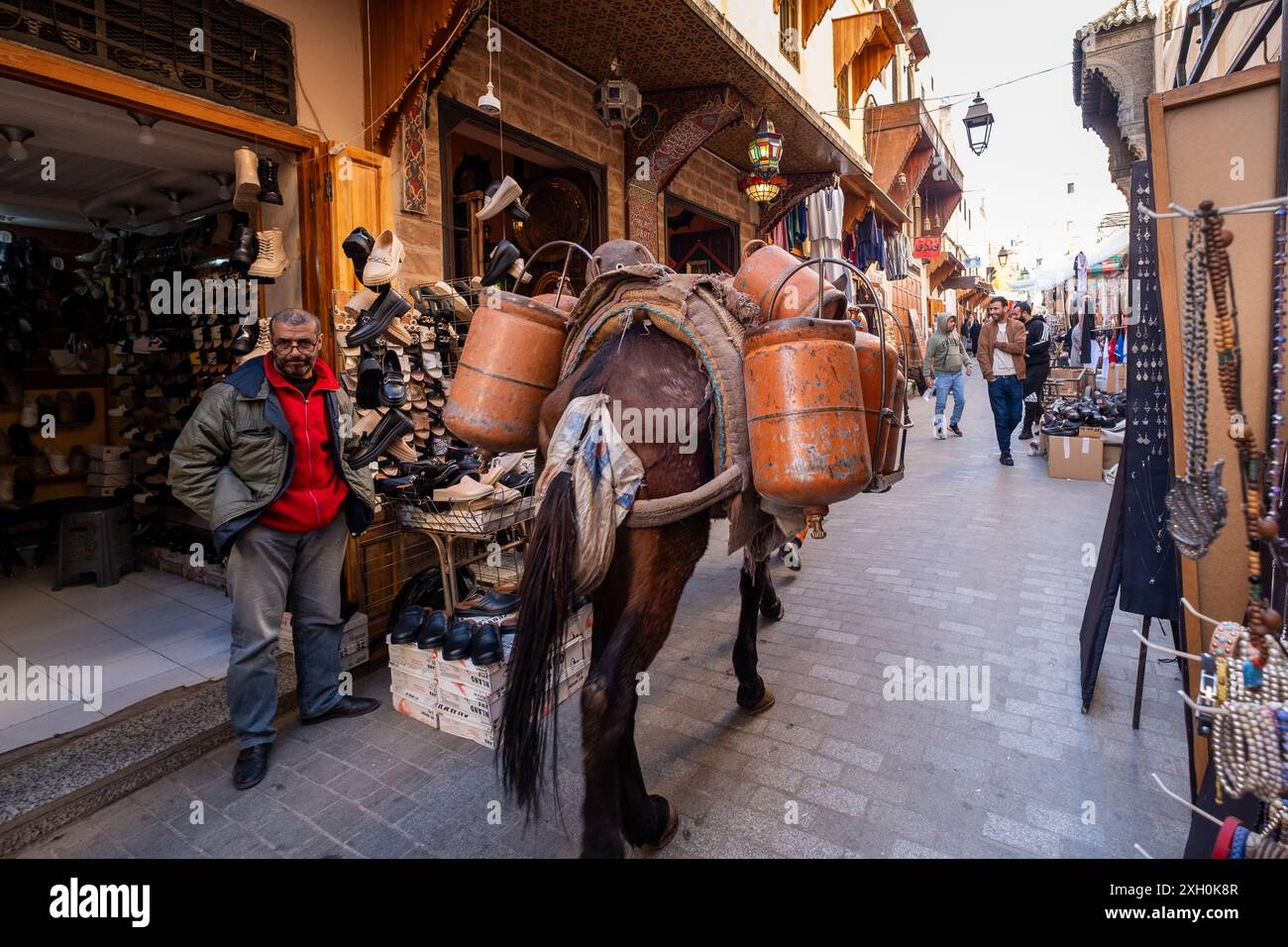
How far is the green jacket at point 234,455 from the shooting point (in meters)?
2.73

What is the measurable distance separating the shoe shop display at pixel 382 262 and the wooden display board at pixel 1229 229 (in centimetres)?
347

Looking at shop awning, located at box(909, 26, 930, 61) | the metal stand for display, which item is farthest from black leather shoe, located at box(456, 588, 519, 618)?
shop awning, located at box(909, 26, 930, 61)

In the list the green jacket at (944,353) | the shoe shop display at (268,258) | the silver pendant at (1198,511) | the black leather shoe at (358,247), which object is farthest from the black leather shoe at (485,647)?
the green jacket at (944,353)

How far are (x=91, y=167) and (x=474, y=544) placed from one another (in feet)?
13.0

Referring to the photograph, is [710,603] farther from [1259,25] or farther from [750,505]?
[1259,25]

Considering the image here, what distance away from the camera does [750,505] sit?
7.06ft

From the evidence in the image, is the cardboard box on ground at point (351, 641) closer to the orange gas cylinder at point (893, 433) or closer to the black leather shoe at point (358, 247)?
the black leather shoe at point (358, 247)

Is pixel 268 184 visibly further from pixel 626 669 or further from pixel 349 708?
pixel 626 669

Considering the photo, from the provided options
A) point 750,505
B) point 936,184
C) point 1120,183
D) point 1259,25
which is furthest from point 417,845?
point 936,184

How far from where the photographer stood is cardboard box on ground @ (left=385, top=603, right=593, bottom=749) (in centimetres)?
294

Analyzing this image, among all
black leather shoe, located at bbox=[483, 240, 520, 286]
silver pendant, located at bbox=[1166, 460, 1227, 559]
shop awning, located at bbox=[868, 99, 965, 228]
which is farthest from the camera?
shop awning, located at bbox=[868, 99, 965, 228]

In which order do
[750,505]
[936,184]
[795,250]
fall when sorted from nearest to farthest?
[750,505], [795,250], [936,184]

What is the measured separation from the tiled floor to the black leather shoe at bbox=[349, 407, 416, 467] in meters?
1.47

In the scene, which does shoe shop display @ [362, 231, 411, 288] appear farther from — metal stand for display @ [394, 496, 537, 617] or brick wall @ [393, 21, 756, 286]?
metal stand for display @ [394, 496, 537, 617]
